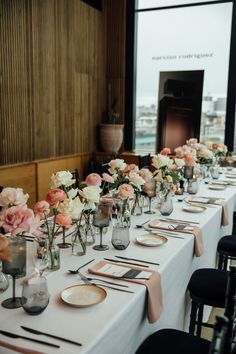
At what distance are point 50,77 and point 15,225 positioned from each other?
187 inches

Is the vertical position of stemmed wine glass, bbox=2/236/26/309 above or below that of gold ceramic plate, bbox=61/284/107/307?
above

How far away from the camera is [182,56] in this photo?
23.2 feet

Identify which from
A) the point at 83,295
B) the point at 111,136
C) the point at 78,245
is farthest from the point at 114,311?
the point at 111,136

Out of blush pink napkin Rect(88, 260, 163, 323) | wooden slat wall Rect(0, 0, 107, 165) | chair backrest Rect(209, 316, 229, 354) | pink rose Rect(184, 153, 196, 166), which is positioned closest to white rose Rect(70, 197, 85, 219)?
blush pink napkin Rect(88, 260, 163, 323)

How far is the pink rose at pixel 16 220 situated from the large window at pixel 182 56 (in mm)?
5754

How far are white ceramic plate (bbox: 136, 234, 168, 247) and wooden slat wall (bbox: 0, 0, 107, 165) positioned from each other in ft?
10.7

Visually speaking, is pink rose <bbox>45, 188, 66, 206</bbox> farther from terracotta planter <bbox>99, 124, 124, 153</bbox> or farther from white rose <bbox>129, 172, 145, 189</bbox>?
terracotta planter <bbox>99, 124, 124, 153</bbox>

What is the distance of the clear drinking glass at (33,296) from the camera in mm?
1411

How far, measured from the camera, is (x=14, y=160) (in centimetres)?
529

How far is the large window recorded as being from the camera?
6711mm

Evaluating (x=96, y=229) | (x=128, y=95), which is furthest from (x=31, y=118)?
(x=96, y=229)

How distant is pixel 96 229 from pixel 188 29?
18.4 ft

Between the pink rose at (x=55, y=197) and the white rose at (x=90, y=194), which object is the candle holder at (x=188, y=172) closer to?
the white rose at (x=90, y=194)

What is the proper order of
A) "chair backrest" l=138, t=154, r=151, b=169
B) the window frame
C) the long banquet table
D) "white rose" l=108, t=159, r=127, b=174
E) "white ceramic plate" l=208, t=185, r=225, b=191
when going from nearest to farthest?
the long banquet table, "white rose" l=108, t=159, r=127, b=174, "white ceramic plate" l=208, t=185, r=225, b=191, "chair backrest" l=138, t=154, r=151, b=169, the window frame
